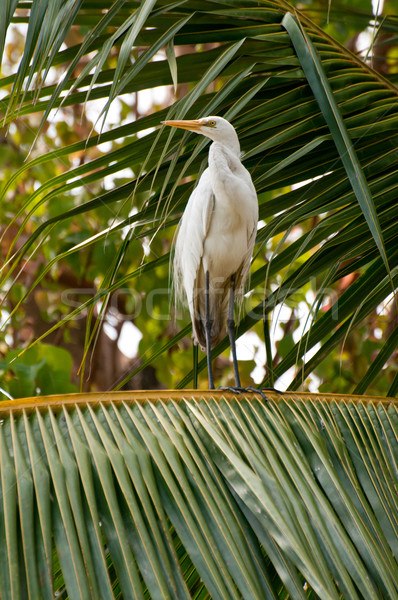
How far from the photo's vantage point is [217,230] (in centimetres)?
229

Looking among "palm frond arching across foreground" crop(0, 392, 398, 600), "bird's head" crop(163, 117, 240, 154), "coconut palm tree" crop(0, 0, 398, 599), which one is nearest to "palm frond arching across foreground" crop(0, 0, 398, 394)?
"coconut palm tree" crop(0, 0, 398, 599)

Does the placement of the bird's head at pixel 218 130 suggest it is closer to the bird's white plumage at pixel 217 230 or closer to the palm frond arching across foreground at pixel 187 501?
the bird's white plumage at pixel 217 230

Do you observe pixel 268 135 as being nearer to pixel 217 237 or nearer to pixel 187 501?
pixel 217 237

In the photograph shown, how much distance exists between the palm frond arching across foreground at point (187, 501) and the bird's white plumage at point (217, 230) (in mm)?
801

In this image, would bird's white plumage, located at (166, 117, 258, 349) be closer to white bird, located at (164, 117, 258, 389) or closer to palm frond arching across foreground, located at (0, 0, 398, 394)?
white bird, located at (164, 117, 258, 389)

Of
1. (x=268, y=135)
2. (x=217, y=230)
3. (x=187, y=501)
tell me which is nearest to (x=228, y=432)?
(x=187, y=501)

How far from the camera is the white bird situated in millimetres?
2119

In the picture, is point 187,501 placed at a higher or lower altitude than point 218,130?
lower

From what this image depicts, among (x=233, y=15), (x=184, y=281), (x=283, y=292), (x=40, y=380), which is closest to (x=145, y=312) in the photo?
(x=40, y=380)

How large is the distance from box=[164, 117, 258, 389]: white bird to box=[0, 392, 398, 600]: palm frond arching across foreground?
80cm

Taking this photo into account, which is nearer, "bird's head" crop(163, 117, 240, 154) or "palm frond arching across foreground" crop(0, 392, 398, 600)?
"palm frond arching across foreground" crop(0, 392, 398, 600)

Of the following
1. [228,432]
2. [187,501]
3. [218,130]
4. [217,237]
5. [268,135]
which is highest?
[218,130]

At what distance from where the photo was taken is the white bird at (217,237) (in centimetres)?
212

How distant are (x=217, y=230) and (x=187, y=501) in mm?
1452
